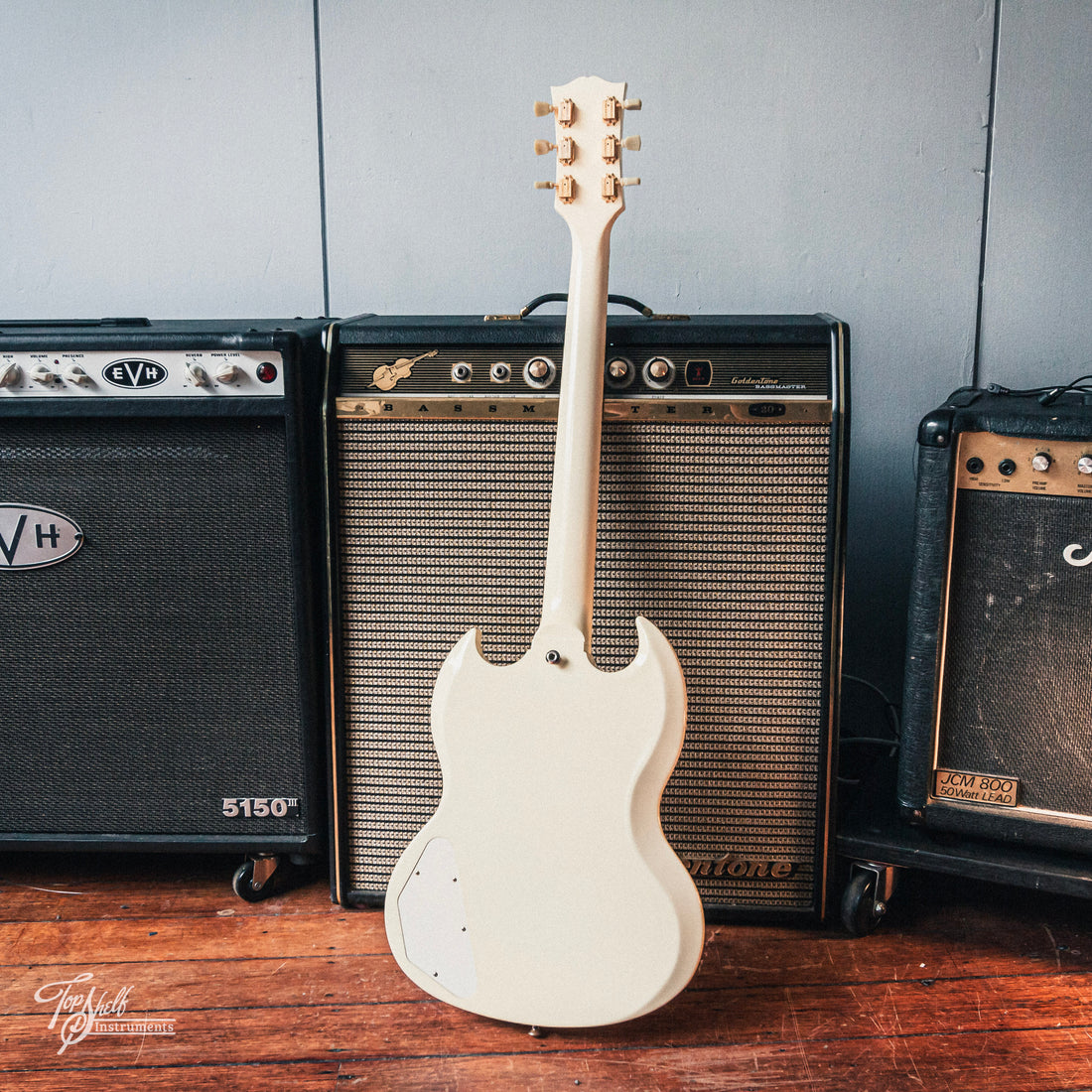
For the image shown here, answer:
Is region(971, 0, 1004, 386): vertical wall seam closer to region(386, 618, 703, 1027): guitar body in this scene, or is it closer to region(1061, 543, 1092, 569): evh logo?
region(1061, 543, 1092, 569): evh logo

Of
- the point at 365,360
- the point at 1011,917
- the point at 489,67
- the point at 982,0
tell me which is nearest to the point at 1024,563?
the point at 1011,917

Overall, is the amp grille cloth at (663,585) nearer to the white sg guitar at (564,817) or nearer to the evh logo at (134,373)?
the white sg guitar at (564,817)

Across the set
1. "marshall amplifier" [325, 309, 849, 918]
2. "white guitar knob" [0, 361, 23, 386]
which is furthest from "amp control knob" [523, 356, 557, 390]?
"white guitar knob" [0, 361, 23, 386]

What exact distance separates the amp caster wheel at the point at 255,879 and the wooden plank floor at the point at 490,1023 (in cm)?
2

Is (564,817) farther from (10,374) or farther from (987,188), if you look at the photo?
(987,188)

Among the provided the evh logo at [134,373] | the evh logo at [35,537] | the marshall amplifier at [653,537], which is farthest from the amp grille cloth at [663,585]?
the evh logo at [35,537]

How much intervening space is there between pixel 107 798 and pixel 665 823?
0.71m

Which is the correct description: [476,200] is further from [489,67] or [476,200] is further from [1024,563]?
[1024,563]

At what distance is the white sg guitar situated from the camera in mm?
916

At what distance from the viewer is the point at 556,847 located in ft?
3.05

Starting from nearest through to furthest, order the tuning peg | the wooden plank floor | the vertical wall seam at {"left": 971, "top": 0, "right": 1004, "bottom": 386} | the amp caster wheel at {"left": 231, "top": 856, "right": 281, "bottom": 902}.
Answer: the wooden plank floor → the tuning peg → the amp caster wheel at {"left": 231, "top": 856, "right": 281, "bottom": 902} → the vertical wall seam at {"left": 971, "top": 0, "right": 1004, "bottom": 386}

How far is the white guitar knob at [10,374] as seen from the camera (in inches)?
41.3

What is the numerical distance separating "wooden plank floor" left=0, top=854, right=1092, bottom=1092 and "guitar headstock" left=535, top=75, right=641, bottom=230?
878mm

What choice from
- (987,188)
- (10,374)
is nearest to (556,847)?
(10,374)
